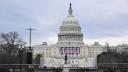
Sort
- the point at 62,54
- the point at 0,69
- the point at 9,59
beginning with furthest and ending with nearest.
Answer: the point at 62,54, the point at 9,59, the point at 0,69

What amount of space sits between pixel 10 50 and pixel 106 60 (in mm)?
30468

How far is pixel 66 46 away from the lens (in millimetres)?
198375

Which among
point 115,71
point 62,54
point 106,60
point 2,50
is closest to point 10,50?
point 2,50

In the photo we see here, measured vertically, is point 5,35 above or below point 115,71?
above

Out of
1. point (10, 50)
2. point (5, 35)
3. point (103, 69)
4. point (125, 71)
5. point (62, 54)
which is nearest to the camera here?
point (125, 71)

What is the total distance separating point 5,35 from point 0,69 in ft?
172

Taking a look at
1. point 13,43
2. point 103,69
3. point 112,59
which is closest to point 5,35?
point 13,43

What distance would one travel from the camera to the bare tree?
110 meters

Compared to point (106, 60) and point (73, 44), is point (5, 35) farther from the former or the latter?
point (73, 44)

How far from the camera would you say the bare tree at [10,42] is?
4320 inches

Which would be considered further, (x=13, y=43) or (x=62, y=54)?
(x=62, y=54)

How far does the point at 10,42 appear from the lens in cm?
11406

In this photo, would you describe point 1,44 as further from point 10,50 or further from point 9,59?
point 9,59

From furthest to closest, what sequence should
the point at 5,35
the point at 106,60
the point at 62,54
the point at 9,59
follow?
1. the point at 62,54
2. the point at 106,60
3. the point at 5,35
4. the point at 9,59
